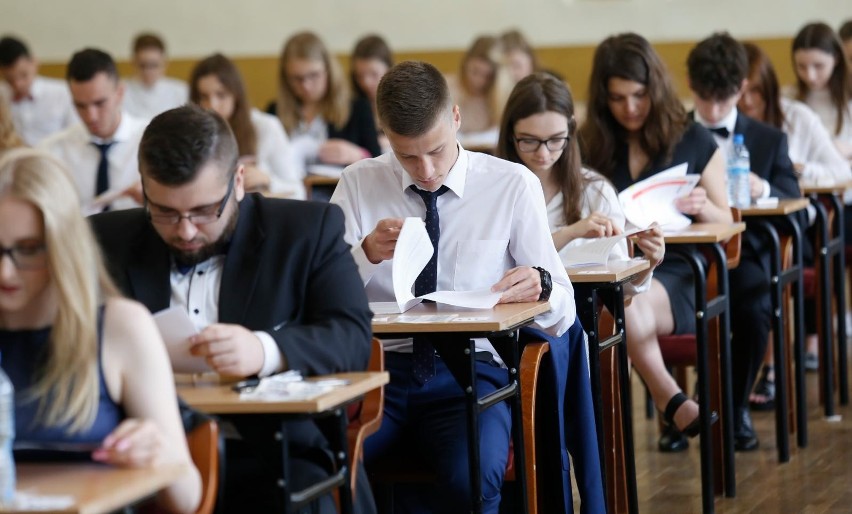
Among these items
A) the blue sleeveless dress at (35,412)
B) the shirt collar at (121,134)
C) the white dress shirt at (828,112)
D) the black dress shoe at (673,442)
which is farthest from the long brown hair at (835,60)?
the blue sleeveless dress at (35,412)

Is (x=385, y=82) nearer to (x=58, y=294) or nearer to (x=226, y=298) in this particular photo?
(x=226, y=298)

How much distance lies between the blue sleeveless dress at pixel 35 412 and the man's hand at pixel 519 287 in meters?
1.24

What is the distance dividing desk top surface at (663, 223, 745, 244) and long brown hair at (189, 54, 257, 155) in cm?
264

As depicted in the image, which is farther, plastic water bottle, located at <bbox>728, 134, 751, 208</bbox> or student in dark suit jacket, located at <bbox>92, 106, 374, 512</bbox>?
plastic water bottle, located at <bbox>728, 134, 751, 208</bbox>

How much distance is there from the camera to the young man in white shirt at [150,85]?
32.3 feet

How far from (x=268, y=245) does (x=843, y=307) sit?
3.53 meters

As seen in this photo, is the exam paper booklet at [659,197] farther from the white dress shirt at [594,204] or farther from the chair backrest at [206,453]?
the chair backrest at [206,453]

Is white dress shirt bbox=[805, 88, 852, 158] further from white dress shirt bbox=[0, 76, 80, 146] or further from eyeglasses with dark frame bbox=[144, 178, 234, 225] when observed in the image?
white dress shirt bbox=[0, 76, 80, 146]

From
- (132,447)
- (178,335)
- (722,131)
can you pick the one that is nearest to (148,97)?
(722,131)

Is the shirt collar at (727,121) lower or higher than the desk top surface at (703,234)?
higher

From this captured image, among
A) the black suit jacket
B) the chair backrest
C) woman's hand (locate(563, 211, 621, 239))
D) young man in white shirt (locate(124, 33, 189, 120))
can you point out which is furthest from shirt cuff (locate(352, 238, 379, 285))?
young man in white shirt (locate(124, 33, 189, 120))

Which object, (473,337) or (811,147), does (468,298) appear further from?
(811,147)

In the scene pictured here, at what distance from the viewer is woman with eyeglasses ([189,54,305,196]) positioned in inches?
250

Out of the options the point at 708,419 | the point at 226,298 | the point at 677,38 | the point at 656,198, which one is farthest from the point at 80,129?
the point at 677,38
